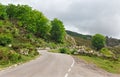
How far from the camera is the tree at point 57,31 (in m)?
132

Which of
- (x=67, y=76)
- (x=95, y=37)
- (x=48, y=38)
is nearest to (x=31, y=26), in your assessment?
(x=48, y=38)

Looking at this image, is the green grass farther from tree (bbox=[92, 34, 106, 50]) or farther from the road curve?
tree (bbox=[92, 34, 106, 50])

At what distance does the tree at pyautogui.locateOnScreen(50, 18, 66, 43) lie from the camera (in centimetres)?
13244

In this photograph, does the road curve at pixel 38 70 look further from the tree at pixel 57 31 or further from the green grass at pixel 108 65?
the tree at pixel 57 31

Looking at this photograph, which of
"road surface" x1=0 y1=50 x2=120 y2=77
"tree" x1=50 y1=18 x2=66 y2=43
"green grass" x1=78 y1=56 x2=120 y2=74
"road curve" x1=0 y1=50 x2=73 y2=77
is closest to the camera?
"road curve" x1=0 y1=50 x2=73 y2=77

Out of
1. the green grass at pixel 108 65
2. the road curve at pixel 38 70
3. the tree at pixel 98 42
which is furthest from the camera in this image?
the tree at pixel 98 42

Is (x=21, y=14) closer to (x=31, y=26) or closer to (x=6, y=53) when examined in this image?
(x=31, y=26)

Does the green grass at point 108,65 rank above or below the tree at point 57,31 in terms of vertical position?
below

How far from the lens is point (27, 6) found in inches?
4867

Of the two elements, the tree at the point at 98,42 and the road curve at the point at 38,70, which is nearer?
the road curve at the point at 38,70

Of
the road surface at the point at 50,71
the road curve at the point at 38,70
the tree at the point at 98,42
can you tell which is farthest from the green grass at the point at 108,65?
the tree at the point at 98,42

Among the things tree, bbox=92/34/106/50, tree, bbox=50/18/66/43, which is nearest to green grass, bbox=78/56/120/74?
tree, bbox=50/18/66/43

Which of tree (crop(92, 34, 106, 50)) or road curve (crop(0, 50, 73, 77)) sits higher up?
tree (crop(92, 34, 106, 50))

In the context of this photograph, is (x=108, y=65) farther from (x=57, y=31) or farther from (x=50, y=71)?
(x=57, y=31)
